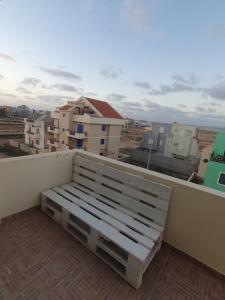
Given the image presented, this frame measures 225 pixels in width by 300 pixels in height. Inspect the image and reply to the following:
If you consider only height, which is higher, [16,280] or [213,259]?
[213,259]

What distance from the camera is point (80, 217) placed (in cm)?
207

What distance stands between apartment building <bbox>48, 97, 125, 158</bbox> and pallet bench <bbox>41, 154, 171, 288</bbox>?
430 inches

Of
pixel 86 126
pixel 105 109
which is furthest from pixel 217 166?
pixel 105 109

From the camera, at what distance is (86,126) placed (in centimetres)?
1338

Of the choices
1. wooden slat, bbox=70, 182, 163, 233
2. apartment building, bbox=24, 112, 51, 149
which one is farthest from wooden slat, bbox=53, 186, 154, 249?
apartment building, bbox=24, 112, 51, 149

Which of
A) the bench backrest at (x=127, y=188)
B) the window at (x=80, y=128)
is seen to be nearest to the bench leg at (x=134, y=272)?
the bench backrest at (x=127, y=188)

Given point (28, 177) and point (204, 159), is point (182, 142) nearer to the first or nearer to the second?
point (204, 159)

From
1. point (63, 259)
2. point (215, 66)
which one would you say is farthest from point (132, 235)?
point (215, 66)

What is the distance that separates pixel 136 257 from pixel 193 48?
9546mm

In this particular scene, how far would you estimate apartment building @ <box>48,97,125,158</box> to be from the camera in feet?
44.3

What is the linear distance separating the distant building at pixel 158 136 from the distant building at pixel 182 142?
0.86 m

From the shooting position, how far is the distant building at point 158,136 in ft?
71.5

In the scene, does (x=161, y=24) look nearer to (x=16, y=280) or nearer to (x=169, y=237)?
(x=169, y=237)

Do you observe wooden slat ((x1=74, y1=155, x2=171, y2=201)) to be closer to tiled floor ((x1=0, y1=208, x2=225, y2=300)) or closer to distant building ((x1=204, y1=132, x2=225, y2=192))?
tiled floor ((x1=0, y1=208, x2=225, y2=300))
